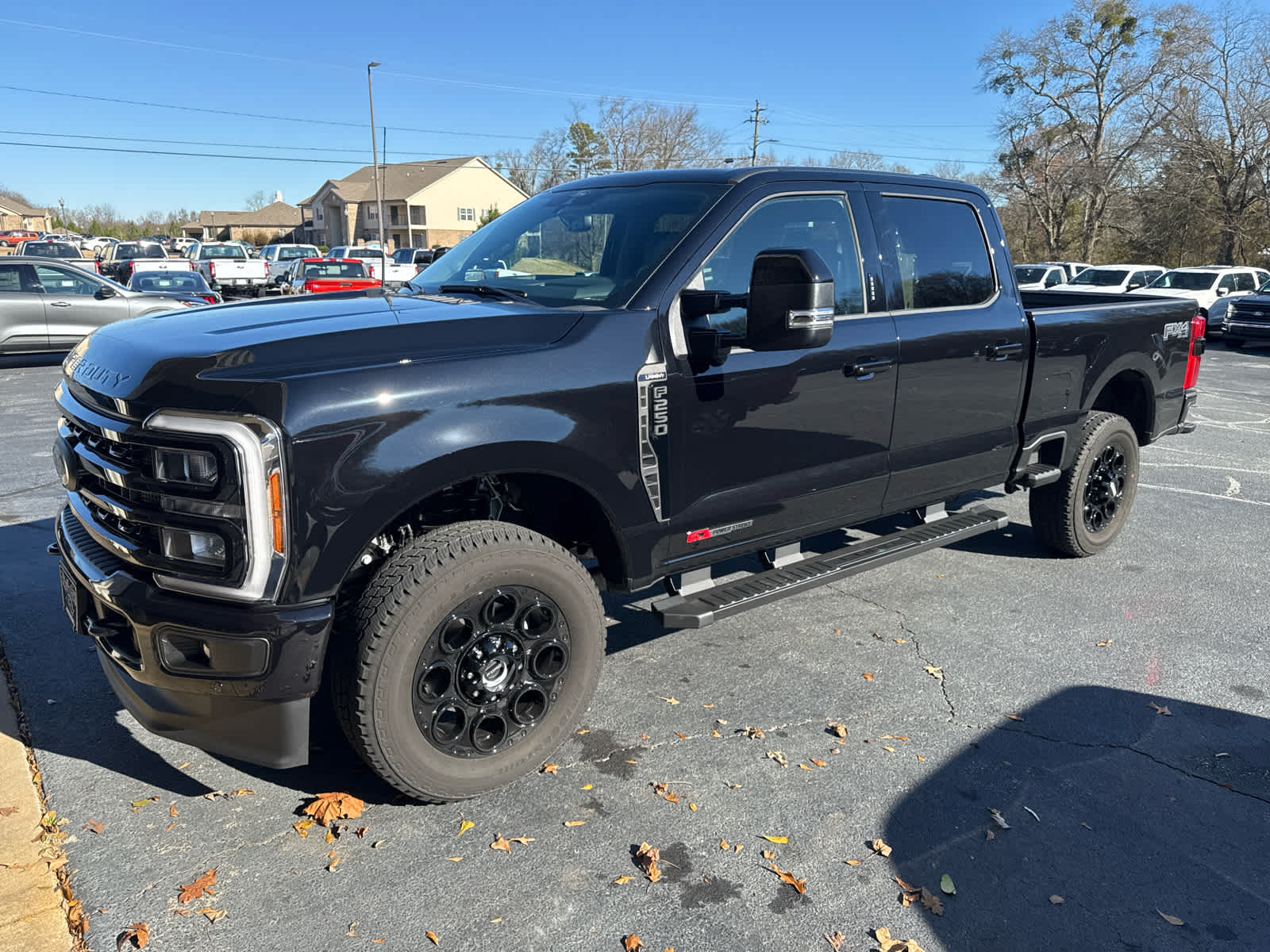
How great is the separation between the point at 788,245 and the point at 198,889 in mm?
3151

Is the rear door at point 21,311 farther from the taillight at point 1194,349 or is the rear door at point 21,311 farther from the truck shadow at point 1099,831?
the truck shadow at point 1099,831

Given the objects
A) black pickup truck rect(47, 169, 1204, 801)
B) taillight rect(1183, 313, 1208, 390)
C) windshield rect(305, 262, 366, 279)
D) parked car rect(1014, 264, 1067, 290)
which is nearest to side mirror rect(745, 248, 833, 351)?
black pickup truck rect(47, 169, 1204, 801)

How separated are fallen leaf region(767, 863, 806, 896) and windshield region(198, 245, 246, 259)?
1560 inches

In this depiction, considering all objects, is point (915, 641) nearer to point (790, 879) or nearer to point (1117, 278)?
point (790, 879)

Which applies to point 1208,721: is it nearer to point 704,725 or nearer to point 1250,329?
point 704,725

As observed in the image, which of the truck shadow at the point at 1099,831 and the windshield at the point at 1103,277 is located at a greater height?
the windshield at the point at 1103,277

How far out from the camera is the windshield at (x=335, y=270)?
22.5 metres

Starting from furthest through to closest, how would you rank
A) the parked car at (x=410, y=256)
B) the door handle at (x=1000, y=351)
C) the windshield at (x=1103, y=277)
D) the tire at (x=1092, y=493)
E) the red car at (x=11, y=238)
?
the red car at (x=11, y=238)
the parked car at (x=410, y=256)
the windshield at (x=1103, y=277)
the tire at (x=1092, y=493)
the door handle at (x=1000, y=351)

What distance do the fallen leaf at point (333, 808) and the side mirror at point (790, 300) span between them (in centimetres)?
212

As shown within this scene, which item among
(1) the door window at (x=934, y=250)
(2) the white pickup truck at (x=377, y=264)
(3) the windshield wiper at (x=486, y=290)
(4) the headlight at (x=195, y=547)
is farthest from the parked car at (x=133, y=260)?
(4) the headlight at (x=195, y=547)

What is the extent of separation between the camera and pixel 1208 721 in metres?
3.87

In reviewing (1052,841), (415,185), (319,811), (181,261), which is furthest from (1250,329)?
(415,185)

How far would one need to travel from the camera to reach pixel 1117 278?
25.3m

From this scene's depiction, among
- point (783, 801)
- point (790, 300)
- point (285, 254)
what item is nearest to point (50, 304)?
point (790, 300)
